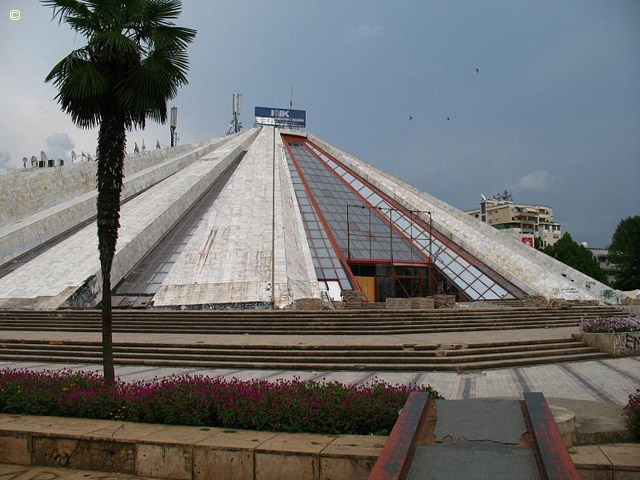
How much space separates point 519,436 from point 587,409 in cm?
Result: 168

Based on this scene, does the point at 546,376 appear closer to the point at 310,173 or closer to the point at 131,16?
the point at 131,16

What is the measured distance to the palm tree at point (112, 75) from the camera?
655 centimetres

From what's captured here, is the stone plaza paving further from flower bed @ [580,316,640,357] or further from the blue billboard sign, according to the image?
the blue billboard sign

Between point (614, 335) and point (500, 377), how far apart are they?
157 inches

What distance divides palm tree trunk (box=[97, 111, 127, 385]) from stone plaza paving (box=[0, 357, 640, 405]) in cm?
266

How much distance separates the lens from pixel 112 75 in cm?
673

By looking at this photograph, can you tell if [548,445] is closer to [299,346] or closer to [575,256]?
[299,346]

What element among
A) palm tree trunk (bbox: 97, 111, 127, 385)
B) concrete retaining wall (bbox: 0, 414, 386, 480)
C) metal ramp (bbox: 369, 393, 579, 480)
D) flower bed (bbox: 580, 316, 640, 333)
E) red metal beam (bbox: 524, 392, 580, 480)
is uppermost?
palm tree trunk (bbox: 97, 111, 127, 385)

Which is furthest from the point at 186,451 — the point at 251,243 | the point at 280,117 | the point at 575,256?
the point at 575,256

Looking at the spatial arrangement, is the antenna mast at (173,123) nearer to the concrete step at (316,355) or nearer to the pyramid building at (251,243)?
the pyramid building at (251,243)

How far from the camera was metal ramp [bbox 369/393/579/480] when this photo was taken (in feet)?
9.64

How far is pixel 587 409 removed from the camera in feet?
15.5

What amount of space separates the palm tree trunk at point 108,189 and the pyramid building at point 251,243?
1009cm

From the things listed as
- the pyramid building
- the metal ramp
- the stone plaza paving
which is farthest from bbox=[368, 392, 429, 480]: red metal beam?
the pyramid building
